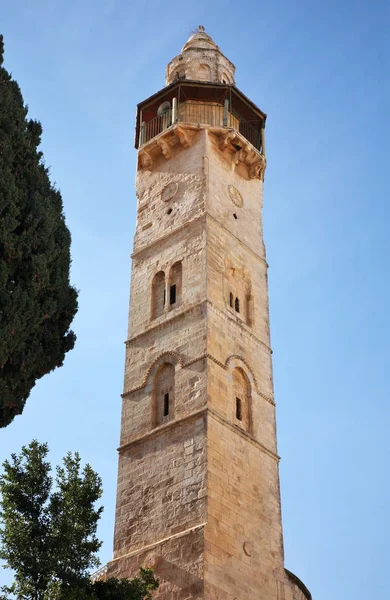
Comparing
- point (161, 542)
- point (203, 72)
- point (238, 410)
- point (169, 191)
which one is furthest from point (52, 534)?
point (203, 72)

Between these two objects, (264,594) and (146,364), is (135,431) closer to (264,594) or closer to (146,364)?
(146,364)

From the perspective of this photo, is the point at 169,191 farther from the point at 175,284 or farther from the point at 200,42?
the point at 200,42

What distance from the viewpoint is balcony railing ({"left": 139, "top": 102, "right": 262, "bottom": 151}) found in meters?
23.0

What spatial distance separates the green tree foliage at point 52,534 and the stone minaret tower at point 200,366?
8.56 feet

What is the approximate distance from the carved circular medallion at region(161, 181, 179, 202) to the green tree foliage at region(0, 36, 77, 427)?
6.25m

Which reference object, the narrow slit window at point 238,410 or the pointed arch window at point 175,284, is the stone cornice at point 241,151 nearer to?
the pointed arch window at point 175,284

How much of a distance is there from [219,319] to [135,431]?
302 cm

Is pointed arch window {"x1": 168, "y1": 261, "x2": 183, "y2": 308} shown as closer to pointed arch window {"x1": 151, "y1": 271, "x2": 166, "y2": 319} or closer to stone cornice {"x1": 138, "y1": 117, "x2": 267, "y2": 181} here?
pointed arch window {"x1": 151, "y1": 271, "x2": 166, "y2": 319}

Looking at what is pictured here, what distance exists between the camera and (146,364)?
19.2 metres

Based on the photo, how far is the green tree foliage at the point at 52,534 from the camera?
1267 centimetres

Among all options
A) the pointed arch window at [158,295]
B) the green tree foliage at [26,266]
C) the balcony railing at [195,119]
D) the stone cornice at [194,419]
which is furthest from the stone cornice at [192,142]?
the stone cornice at [194,419]

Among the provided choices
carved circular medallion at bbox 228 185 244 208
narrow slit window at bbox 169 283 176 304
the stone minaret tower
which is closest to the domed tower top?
the stone minaret tower

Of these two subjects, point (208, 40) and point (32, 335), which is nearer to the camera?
point (32, 335)

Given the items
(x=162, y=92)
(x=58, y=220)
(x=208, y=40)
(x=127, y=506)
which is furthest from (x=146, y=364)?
(x=208, y=40)
